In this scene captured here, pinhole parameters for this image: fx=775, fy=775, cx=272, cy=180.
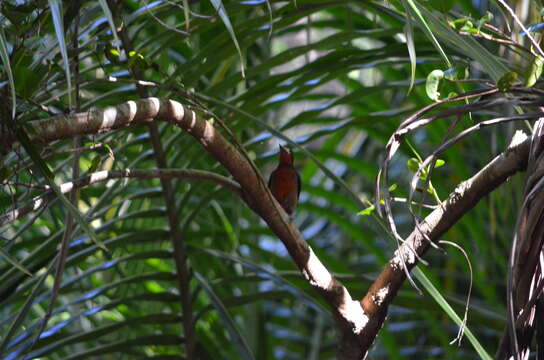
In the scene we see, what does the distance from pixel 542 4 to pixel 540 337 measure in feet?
1.42

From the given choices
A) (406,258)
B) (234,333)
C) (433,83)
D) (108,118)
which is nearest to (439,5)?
(433,83)

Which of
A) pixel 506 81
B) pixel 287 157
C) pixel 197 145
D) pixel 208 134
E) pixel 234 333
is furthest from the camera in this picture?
pixel 287 157

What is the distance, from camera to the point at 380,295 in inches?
37.2

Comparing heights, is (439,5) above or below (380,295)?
above

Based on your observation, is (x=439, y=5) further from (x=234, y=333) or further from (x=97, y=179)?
(x=234, y=333)

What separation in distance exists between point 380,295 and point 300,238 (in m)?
0.12

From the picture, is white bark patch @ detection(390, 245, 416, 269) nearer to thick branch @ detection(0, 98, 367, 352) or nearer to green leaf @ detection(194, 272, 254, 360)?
thick branch @ detection(0, 98, 367, 352)

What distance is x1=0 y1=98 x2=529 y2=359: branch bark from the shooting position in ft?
2.76

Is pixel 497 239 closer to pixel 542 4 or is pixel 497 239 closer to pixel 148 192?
pixel 148 192

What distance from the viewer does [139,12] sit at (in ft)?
3.95

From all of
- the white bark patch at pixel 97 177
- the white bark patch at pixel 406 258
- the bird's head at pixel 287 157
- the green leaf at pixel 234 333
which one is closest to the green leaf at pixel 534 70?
the white bark patch at pixel 406 258

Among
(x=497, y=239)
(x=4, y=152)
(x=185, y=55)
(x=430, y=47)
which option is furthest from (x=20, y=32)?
(x=497, y=239)

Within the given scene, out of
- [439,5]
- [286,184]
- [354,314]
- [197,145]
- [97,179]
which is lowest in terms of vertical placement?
[354,314]

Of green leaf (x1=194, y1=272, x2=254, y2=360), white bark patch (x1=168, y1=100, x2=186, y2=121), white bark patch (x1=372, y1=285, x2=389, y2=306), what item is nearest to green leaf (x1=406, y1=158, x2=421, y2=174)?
white bark patch (x1=372, y1=285, x2=389, y2=306)
